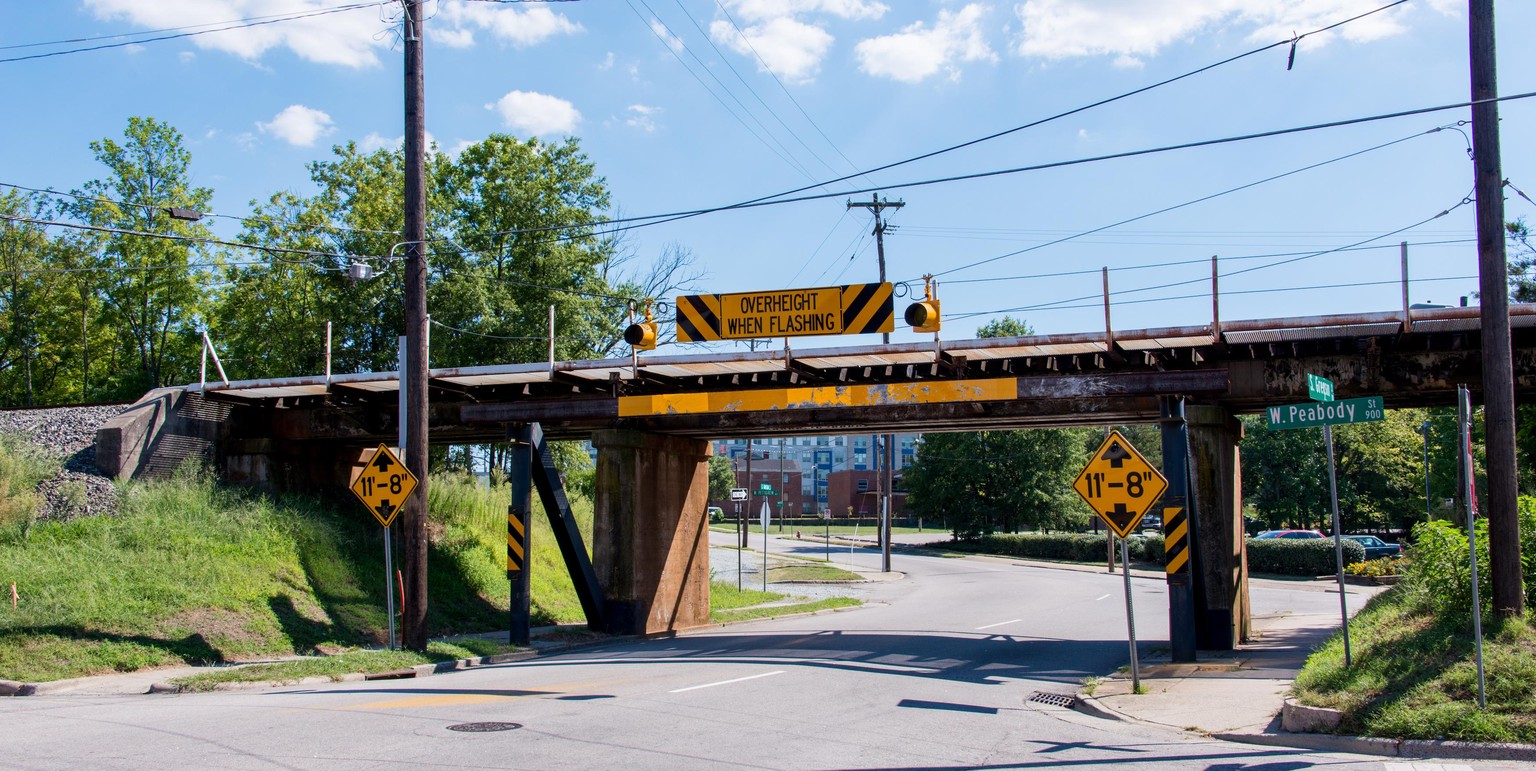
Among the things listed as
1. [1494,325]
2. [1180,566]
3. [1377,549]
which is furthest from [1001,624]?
[1377,549]

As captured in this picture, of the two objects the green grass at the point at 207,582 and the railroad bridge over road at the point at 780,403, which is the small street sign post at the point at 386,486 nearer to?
the green grass at the point at 207,582

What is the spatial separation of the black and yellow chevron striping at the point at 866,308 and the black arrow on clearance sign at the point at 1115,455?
210 inches

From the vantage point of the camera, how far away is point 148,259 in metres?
43.1

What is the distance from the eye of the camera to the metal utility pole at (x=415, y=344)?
56.1 feet

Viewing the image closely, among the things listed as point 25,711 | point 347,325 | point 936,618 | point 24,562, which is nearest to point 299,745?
point 25,711

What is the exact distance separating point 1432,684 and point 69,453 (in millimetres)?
22548

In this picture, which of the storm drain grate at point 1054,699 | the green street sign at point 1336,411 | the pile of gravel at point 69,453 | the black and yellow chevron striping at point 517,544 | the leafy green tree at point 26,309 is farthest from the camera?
the leafy green tree at point 26,309

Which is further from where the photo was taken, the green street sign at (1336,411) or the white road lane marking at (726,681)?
the white road lane marking at (726,681)

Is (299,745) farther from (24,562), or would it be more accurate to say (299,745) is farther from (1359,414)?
(24,562)

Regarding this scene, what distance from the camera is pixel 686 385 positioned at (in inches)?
847

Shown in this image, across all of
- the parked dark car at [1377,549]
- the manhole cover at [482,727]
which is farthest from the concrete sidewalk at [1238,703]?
the parked dark car at [1377,549]

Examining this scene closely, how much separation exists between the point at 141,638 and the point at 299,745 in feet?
30.1

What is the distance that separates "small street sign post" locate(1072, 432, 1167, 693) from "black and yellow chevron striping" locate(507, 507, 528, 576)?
10400 mm

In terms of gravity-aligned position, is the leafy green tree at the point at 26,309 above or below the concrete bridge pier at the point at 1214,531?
above
